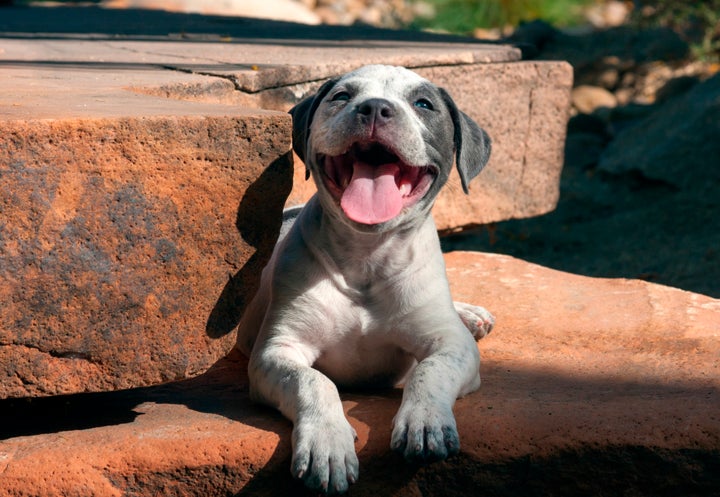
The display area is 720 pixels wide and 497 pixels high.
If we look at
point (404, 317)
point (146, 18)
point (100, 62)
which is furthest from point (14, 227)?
point (146, 18)

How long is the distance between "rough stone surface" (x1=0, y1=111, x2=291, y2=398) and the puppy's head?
227mm

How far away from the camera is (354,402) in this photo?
141 inches

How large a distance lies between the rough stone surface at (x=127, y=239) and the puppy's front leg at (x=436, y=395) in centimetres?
62

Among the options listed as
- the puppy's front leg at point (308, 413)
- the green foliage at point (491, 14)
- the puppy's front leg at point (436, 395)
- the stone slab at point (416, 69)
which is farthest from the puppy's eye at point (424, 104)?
the green foliage at point (491, 14)

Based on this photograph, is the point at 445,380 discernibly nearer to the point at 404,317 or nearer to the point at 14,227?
the point at 404,317

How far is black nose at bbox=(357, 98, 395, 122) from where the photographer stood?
344 cm

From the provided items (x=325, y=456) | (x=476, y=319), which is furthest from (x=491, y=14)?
(x=325, y=456)

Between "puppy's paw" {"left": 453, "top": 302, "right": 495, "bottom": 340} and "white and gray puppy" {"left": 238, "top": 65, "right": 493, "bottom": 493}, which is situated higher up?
"white and gray puppy" {"left": 238, "top": 65, "right": 493, "bottom": 493}

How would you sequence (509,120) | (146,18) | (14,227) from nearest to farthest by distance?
(14,227) < (509,120) < (146,18)

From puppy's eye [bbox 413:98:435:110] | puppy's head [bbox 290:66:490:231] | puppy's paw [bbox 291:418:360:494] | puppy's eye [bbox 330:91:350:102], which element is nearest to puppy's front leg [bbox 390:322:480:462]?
puppy's paw [bbox 291:418:360:494]

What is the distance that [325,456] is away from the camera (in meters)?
3.06

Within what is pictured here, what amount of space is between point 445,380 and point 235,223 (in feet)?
2.66

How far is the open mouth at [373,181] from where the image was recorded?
137 inches

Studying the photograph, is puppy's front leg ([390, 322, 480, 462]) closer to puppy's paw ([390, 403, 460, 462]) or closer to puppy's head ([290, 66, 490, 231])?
puppy's paw ([390, 403, 460, 462])
